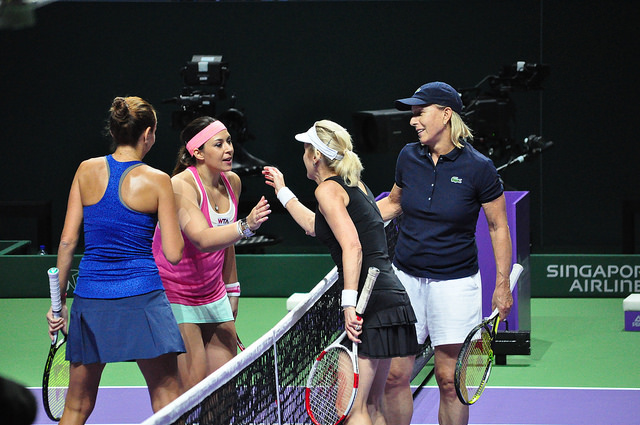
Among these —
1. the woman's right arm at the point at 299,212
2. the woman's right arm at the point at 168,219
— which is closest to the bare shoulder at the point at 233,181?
the woman's right arm at the point at 299,212

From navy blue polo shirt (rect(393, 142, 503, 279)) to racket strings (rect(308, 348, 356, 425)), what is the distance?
608 mm

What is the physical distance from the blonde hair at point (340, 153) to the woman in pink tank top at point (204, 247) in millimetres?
347

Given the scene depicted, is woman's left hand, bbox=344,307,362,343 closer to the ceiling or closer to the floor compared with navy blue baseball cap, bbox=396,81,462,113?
closer to the floor

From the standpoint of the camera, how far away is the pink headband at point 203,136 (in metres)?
4.48

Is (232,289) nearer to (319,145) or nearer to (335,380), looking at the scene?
(335,380)

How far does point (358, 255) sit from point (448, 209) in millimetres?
561

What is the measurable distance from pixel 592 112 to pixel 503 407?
5555 millimetres

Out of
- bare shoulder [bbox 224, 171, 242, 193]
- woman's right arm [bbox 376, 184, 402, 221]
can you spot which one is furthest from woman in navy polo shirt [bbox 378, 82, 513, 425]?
bare shoulder [bbox 224, 171, 242, 193]

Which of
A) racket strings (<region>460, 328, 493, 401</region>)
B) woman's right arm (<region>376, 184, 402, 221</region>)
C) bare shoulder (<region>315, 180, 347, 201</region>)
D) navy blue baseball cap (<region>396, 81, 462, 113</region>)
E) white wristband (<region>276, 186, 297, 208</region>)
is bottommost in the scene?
racket strings (<region>460, 328, 493, 401</region>)

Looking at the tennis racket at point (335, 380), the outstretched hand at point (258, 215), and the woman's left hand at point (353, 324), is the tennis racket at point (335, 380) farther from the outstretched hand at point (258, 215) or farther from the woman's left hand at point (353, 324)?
the outstretched hand at point (258, 215)

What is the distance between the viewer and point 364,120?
26.8 ft

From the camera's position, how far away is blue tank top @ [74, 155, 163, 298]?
12.0 ft

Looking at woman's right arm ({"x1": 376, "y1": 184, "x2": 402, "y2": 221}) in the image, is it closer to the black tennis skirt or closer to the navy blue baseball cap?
the navy blue baseball cap

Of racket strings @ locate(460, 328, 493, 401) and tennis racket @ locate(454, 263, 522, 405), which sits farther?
racket strings @ locate(460, 328, 493, 401)
